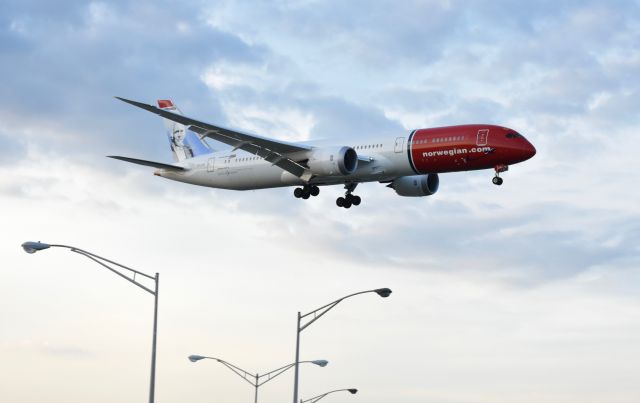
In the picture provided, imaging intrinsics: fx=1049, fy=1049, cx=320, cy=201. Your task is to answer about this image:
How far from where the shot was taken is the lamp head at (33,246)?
30688 millimetres

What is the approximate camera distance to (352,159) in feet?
163

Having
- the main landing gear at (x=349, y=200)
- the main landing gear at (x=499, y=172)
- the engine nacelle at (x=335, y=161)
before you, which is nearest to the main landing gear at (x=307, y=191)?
the main landing gear at (x=349, y=200)

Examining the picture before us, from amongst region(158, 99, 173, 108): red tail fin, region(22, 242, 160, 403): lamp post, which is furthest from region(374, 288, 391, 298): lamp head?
region(158, 99, 173, 108): red tail fin

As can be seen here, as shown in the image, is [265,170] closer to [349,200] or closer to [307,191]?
[307,191]

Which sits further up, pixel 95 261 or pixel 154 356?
pixel 95 261

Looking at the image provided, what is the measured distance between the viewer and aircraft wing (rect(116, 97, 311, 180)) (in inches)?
1943

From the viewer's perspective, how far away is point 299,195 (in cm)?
5409

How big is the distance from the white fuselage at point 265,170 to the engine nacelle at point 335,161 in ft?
2.68

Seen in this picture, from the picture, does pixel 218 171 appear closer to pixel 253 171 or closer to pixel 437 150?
pixel 253 171

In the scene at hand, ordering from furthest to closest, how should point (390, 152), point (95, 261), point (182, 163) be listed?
1. point (182, 163)
2. point (390, 152)
3. point (95, 261)

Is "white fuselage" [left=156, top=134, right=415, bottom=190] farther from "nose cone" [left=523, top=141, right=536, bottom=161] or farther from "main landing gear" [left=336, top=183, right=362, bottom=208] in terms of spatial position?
"nose cone" [left=523, top=141, right=536, bottom=161]

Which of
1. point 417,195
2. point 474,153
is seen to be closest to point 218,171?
point 417,195

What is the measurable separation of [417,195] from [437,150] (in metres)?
7.56

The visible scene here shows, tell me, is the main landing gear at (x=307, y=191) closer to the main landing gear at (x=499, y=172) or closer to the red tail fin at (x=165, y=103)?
the main landing gear at (x=499, y=172)
